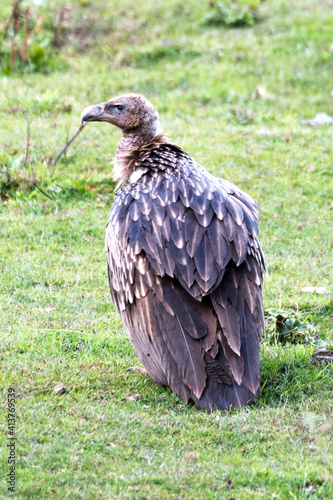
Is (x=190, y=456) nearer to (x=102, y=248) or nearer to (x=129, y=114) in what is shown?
(x=129, y=114)

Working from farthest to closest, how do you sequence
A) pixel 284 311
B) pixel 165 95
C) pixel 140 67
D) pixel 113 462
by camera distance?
pixel 140 67
pixel 165 95
pixel 284 311
pixel 113 462

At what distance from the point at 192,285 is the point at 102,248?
2.97 metres

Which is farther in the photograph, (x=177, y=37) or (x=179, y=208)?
(x=177, y=37)

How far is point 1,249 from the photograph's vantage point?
24.1ft

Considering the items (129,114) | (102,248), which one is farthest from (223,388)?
(102,248)

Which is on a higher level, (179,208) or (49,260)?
(179,208)

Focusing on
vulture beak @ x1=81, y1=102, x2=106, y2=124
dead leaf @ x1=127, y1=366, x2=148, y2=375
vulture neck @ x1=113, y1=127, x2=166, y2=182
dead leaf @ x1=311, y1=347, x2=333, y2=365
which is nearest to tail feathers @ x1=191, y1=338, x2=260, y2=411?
dead leaf @ x1=127, y1=366, x2=148, y2=375

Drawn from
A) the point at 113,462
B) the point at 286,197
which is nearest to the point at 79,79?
the point at 286,197

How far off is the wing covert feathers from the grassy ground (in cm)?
25

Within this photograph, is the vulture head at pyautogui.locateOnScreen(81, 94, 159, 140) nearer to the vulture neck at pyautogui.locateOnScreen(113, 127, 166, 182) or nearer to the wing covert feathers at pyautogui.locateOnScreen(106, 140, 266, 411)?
the vulture neck at pyautogui.locateOnScreen(113, 127, 166, 182)

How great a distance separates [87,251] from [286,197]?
2.65 meters

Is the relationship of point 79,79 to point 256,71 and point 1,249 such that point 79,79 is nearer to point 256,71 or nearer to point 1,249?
point 256,71

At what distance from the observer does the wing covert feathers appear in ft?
15.2

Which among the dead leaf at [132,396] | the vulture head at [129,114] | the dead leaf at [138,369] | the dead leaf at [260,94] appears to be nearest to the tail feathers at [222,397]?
the dead leaf at [132,396]
